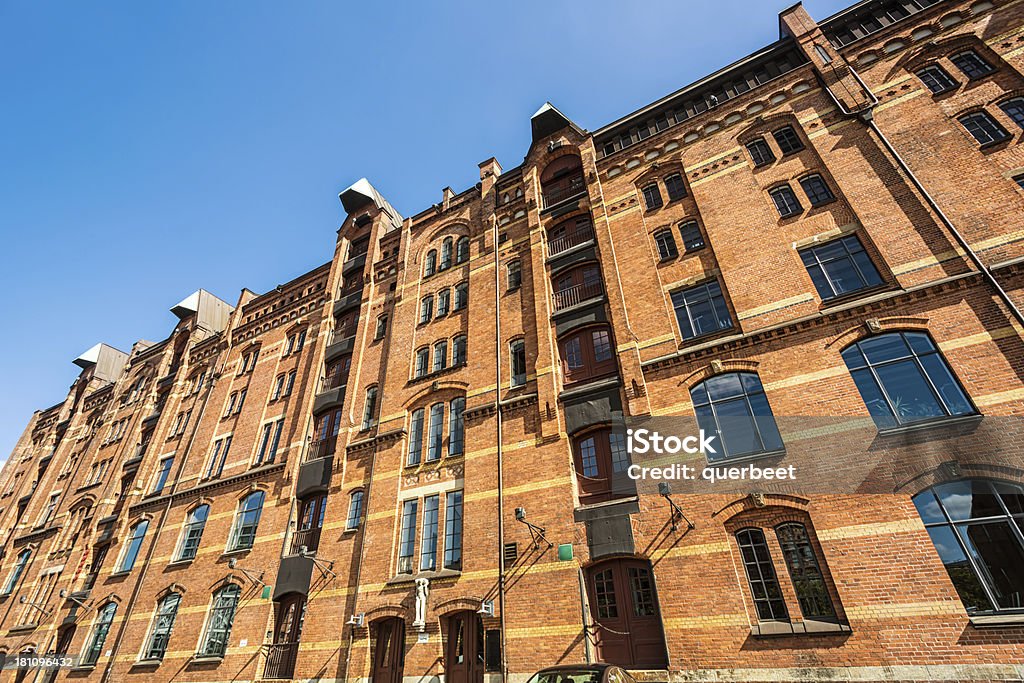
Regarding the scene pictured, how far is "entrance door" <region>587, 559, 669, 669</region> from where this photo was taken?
12109mm

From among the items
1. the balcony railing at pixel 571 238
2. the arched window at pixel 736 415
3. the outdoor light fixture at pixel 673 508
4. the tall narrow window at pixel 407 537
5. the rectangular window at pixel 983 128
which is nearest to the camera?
the outdoor light fixture at pixel 673 508

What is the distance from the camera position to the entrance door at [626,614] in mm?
12109

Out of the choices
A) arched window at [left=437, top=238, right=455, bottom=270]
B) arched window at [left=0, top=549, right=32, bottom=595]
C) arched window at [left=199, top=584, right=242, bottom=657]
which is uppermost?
arched window at [left=437, top=238, right=455, bottom=270]

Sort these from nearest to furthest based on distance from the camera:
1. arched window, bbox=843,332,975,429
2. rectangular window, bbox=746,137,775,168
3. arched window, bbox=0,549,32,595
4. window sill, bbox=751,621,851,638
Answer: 1. window sill, bbox=751,621,851,638
2. arched window, bbox=843,332,975,429
3. rectangular window, bbox=746,137,775,168
4. arched window, bbox=0,549,32,595

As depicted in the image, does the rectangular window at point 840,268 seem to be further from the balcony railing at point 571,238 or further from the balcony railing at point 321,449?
the balcony railing at point 321,449

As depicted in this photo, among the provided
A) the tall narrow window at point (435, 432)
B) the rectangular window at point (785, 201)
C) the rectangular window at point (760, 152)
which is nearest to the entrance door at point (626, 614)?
the tall narrow window at point (435, 432)

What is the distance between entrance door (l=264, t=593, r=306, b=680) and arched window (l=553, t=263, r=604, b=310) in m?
14.8

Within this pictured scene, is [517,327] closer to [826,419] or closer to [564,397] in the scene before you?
[564,397]

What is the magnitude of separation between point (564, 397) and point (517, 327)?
156 inches

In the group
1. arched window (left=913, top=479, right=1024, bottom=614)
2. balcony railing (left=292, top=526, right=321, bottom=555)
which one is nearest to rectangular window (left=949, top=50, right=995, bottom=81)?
arched window (left=913, top=479, right=1024, bottom=614)

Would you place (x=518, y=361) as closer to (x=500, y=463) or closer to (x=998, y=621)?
(x=500, y=463)

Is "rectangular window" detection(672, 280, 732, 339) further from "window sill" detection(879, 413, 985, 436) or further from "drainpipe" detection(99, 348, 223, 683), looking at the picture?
"drainpipe" detection(99, 348, 223, 683)

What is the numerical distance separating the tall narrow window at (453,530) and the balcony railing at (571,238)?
10.3 meters

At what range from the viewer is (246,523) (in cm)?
2130
